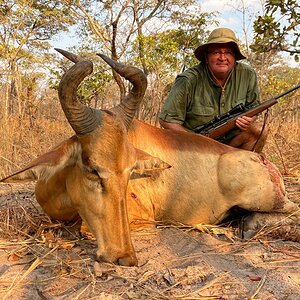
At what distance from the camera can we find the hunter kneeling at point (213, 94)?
5.98 m

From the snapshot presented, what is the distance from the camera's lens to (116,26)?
17.4 m

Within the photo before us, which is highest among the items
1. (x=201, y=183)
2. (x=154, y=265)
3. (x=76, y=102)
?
(x=76, y=102)

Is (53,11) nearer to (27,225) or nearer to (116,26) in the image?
(116,26)

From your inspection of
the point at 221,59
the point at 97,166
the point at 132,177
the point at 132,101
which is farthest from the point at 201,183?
the point at 221,59

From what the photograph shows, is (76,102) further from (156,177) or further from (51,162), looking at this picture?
(156,177)

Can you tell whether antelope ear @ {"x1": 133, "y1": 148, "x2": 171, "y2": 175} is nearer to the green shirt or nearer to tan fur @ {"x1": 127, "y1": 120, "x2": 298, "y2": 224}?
tan fur @ {"x1": 127, "y1": 120, "x2": 298, "y2": 224}

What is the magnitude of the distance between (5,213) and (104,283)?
2.05 m

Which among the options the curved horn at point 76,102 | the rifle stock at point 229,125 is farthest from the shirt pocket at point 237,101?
the curved horn at point 76,102

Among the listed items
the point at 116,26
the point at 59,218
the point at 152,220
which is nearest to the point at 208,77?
the point at 152,220

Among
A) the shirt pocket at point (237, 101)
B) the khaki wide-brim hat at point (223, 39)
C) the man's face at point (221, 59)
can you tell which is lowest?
the shirt pocket at point (237, 101)

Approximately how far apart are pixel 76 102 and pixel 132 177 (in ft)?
3.87

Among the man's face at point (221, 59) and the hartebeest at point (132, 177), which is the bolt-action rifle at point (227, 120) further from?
the hartebeest at point (132, 177)

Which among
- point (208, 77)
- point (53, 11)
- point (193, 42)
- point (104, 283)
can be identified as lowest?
point (104, 283)

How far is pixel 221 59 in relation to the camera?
6020 mm
